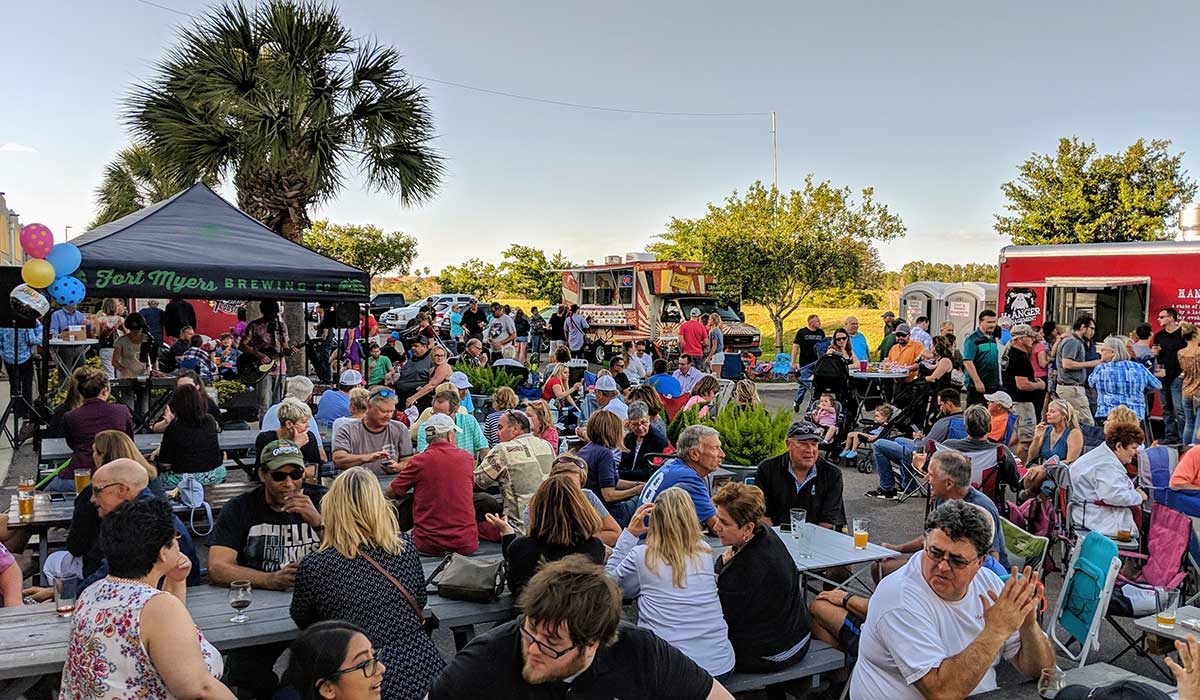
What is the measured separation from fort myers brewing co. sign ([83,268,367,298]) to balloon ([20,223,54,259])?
1.67 ft

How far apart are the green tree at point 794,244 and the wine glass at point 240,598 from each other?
2322 cm

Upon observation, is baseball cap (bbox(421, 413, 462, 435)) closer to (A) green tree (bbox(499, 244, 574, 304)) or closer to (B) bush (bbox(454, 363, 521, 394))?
(B) bush (bbox(454, 363, 521, 394))

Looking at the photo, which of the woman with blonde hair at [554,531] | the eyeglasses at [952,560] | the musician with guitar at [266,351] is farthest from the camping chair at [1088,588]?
the musician with guitar at [266,351]

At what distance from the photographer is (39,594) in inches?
175

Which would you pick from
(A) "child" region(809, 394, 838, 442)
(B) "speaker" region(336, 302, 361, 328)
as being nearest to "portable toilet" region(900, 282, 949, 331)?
(A) "child" region(809, 394, 838, 442)

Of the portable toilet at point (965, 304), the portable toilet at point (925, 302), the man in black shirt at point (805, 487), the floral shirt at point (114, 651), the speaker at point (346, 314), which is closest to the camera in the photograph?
the floral shirt at point (114, 651)

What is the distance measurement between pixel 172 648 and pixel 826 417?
806cm

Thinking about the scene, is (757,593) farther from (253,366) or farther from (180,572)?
(253,366)

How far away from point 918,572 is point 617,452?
3.65 m

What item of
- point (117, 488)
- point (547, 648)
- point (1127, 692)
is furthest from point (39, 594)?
point (1127, 692)

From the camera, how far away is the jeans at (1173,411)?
1109 centimetres

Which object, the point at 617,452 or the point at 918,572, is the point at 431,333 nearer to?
the point at 617,452

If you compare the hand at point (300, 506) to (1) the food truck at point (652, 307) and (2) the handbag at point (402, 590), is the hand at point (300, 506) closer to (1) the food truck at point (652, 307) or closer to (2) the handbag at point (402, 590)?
(2) the handbag at point (402, 590)

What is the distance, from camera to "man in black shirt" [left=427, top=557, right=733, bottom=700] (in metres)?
2.34
